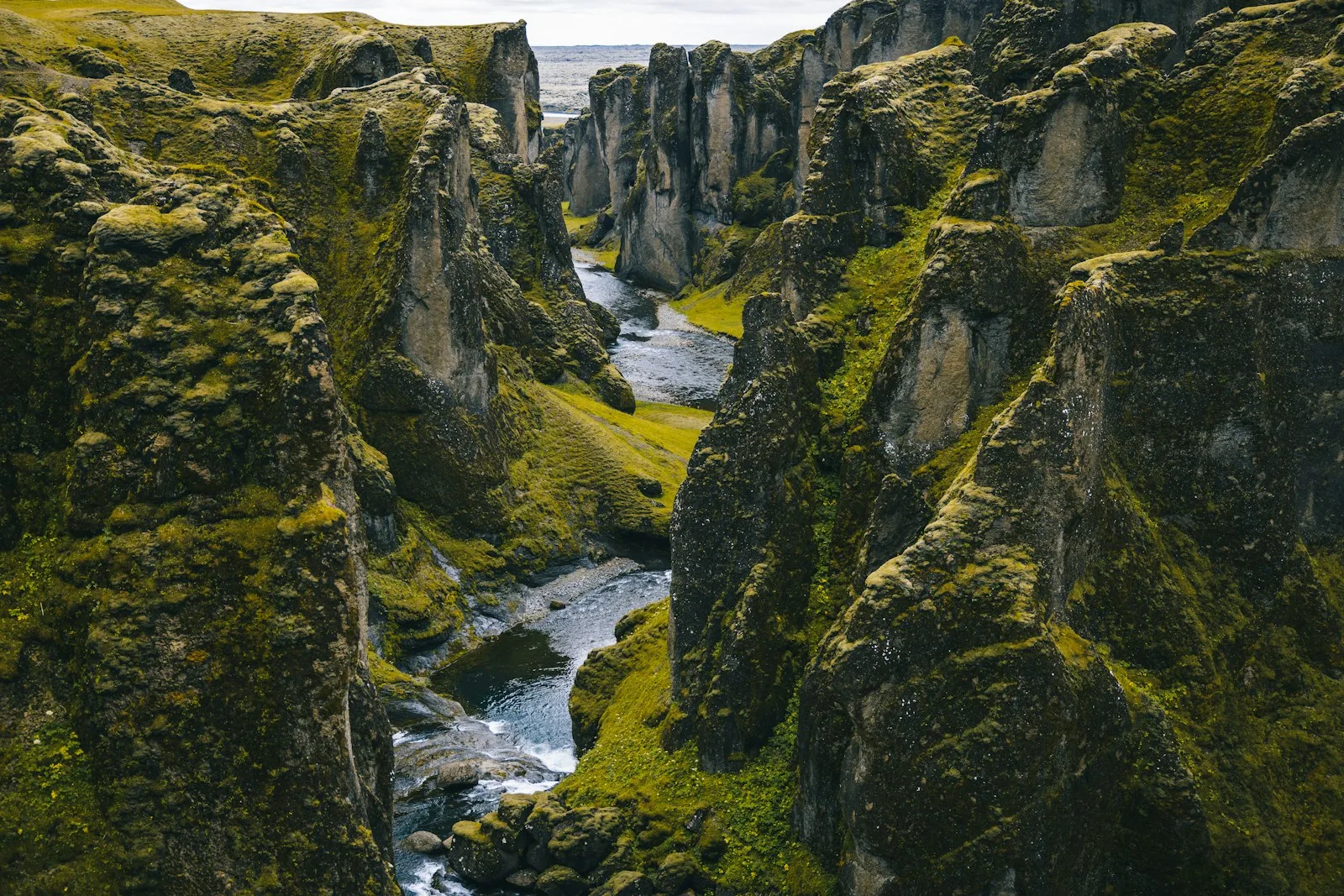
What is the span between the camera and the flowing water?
4309 inches

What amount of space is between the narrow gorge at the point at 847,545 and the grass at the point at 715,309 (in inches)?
2894

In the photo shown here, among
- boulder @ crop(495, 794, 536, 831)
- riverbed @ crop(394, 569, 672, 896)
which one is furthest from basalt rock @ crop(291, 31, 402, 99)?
boulder @ crop(495, 794, 536, 831)

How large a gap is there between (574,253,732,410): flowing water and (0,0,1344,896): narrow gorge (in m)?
52.4

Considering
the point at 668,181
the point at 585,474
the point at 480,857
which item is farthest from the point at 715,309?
the point at 480,857

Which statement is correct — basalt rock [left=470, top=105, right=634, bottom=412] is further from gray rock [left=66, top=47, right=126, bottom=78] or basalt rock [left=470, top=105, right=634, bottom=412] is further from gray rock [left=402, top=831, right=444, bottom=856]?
gray rock [left=402, top=831, right=444, bottom=856]

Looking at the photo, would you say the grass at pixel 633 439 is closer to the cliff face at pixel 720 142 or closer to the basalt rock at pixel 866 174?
the basalt rock at pixel 866 174

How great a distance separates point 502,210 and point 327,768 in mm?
66100

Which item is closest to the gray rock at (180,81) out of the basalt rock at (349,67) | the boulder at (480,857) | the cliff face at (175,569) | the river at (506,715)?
the basalt rock at (349,67)

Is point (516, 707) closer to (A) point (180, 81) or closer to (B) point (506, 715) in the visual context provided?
(B) point (506, 715)

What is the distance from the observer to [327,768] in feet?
99.0

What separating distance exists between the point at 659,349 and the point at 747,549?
84.9m

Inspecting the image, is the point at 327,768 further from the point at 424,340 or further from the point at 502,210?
the point at 502,210

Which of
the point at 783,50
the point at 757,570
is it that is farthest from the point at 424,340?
the point at 783,50

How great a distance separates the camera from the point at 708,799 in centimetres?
3984
